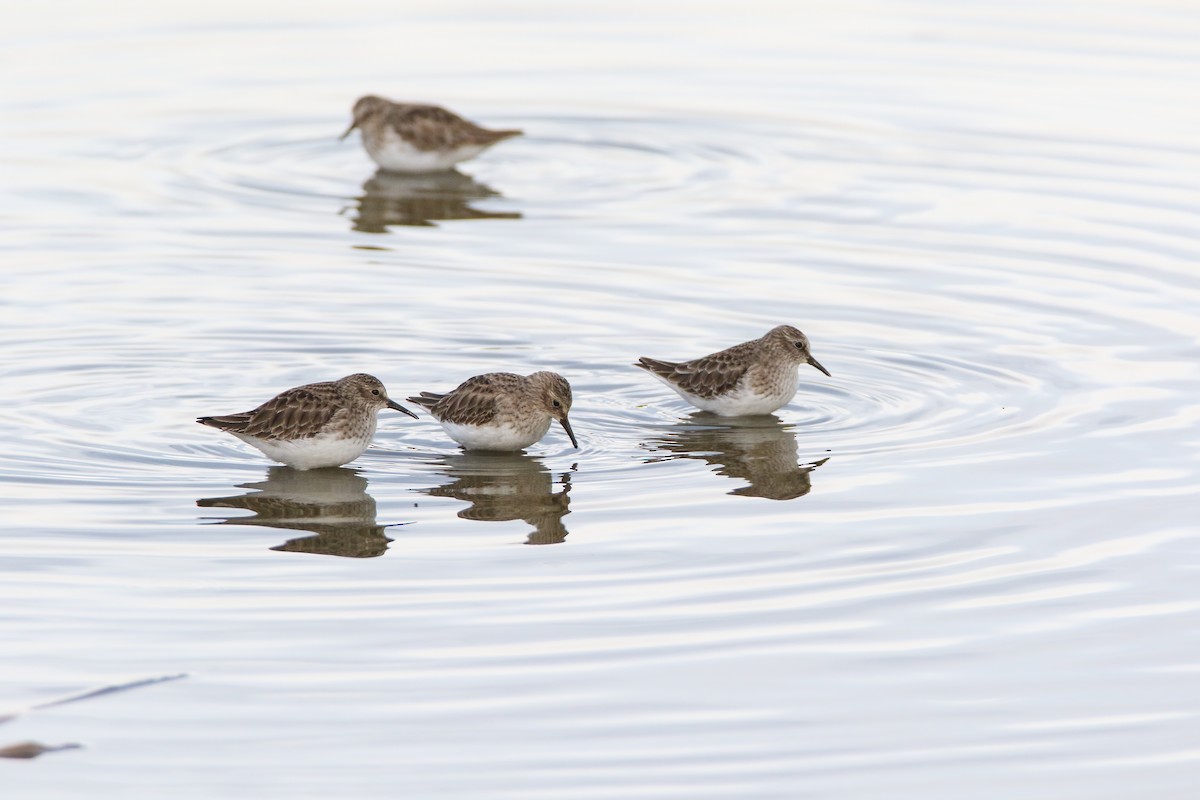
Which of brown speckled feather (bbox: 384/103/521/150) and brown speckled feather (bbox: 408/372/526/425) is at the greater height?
brown speckled feather (bbox: 384/103/521/150)

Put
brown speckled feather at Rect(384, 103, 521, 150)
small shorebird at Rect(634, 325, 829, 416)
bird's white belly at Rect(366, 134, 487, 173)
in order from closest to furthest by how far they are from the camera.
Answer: small shorebird at Rect(634, 325, 829, 416) < brown speckled feather at Rect(384, 103, 521, 150) < bird's white belly at Rect(366, 134, 487, 173)

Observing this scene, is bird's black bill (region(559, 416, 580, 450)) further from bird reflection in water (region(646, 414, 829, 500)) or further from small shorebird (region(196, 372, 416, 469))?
small shorebird (region(196, 372, 416, 469))

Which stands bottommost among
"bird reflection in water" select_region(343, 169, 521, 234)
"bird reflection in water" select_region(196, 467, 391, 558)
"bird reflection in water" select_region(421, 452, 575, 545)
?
"bird reflection in water" select_region(196, 467, 391, 558)

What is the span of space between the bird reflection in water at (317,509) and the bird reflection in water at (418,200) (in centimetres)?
781

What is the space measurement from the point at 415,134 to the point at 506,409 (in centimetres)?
1041

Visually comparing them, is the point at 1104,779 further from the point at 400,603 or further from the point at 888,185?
the point at 888,185

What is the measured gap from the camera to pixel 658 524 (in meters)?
12.7

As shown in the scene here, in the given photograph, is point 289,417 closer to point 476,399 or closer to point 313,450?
point 313,450

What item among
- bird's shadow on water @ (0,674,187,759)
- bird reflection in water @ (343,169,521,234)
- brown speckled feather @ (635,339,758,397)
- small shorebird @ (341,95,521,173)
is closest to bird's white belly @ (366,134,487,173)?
small shorebird @ (341,95,521,173)

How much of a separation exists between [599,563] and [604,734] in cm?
252

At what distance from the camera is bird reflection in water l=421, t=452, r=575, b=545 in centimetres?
1284

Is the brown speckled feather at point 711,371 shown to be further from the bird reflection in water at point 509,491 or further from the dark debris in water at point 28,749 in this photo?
the dark debris in water at point 28,749

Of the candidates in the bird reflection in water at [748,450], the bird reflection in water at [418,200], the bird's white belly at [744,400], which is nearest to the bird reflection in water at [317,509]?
the bird reflection in water at [748,450]

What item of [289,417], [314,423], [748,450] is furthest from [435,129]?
[314,423]
